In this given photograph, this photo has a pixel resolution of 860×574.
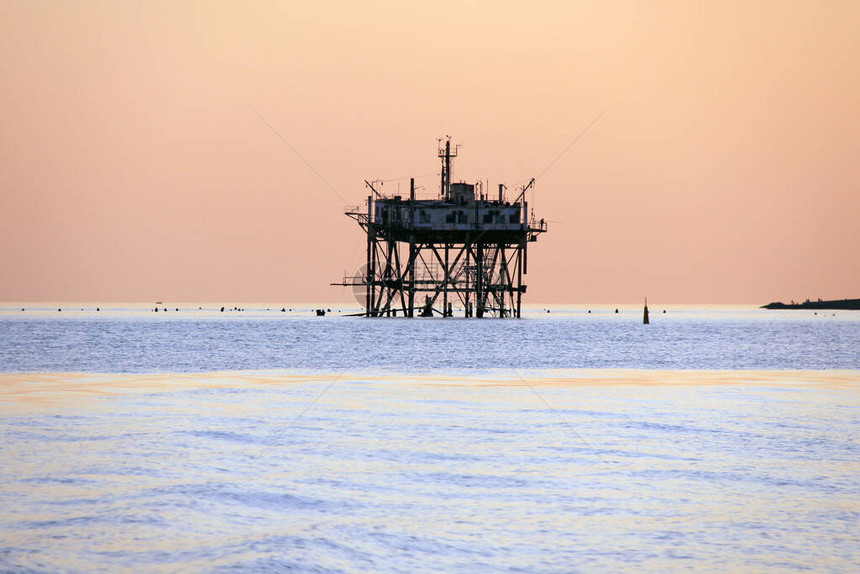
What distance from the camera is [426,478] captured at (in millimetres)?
8867

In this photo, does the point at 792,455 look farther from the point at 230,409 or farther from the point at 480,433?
the point at 230,409

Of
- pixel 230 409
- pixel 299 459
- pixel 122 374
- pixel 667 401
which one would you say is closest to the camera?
pixel 299 459

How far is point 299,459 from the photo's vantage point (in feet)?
32.9

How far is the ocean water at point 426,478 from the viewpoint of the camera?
6188mm

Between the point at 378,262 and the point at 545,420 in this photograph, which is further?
the point at 378,262

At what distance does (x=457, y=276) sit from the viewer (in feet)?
322

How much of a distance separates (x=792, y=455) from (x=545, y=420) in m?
4.22

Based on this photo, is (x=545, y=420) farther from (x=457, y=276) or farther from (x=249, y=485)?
(x=457, y=276)

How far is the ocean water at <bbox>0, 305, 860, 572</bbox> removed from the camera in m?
6.19

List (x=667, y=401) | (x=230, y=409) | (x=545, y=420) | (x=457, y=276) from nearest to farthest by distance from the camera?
(x=545, y=420), (x=230, y=409), (x=667, y=401), (x=457, y=276)

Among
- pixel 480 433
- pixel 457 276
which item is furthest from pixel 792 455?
pixel 457 276

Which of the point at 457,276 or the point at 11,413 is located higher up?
the point at 457,276

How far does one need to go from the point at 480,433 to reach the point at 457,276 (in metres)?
85.8

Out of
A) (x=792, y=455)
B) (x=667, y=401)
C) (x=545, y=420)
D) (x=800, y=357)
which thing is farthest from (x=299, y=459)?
(x=800, y=357)
